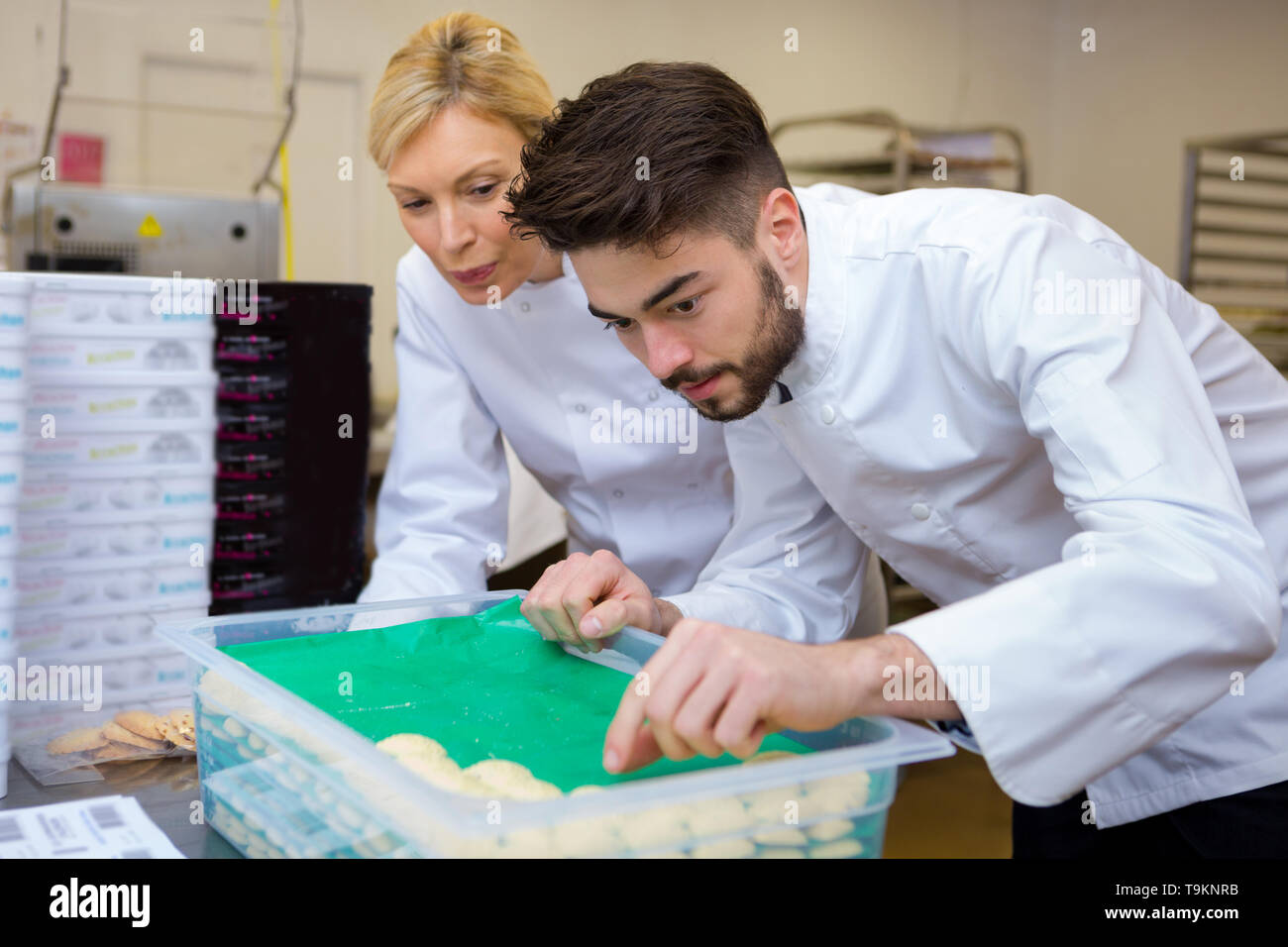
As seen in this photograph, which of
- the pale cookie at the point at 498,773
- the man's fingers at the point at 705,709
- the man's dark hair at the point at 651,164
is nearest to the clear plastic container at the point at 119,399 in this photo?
the man's dark hair at the point at 651,164

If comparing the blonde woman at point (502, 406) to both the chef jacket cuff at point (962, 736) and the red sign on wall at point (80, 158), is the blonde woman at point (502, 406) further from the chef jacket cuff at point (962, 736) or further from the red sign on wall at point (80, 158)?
the red sign on wall at point (80, 158)

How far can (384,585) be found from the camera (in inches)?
56.9

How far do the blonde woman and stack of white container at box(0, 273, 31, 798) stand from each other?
0.50 meters

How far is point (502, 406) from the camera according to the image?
1.65 metres

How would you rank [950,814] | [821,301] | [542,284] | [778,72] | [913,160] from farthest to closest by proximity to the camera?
1. [778,72]
2. [913,160]
3. [950,814]
4. [542,284]
5. [821,301]

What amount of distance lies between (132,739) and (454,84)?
82 centimetres

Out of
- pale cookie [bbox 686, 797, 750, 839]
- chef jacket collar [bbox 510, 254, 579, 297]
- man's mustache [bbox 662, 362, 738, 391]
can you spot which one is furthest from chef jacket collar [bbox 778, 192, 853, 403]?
pale cookie [bbox 686, 797, 750, 839]

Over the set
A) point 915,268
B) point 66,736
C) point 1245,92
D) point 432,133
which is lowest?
point 66,736

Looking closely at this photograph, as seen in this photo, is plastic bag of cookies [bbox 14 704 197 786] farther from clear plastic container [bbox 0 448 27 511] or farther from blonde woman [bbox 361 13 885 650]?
blonde woman [bbox 361 13 885 650]

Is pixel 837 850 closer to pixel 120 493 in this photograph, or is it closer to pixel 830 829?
pixel 830 829

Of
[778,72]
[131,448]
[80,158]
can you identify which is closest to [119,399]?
[131,448]

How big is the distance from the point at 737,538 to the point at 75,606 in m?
0.73
